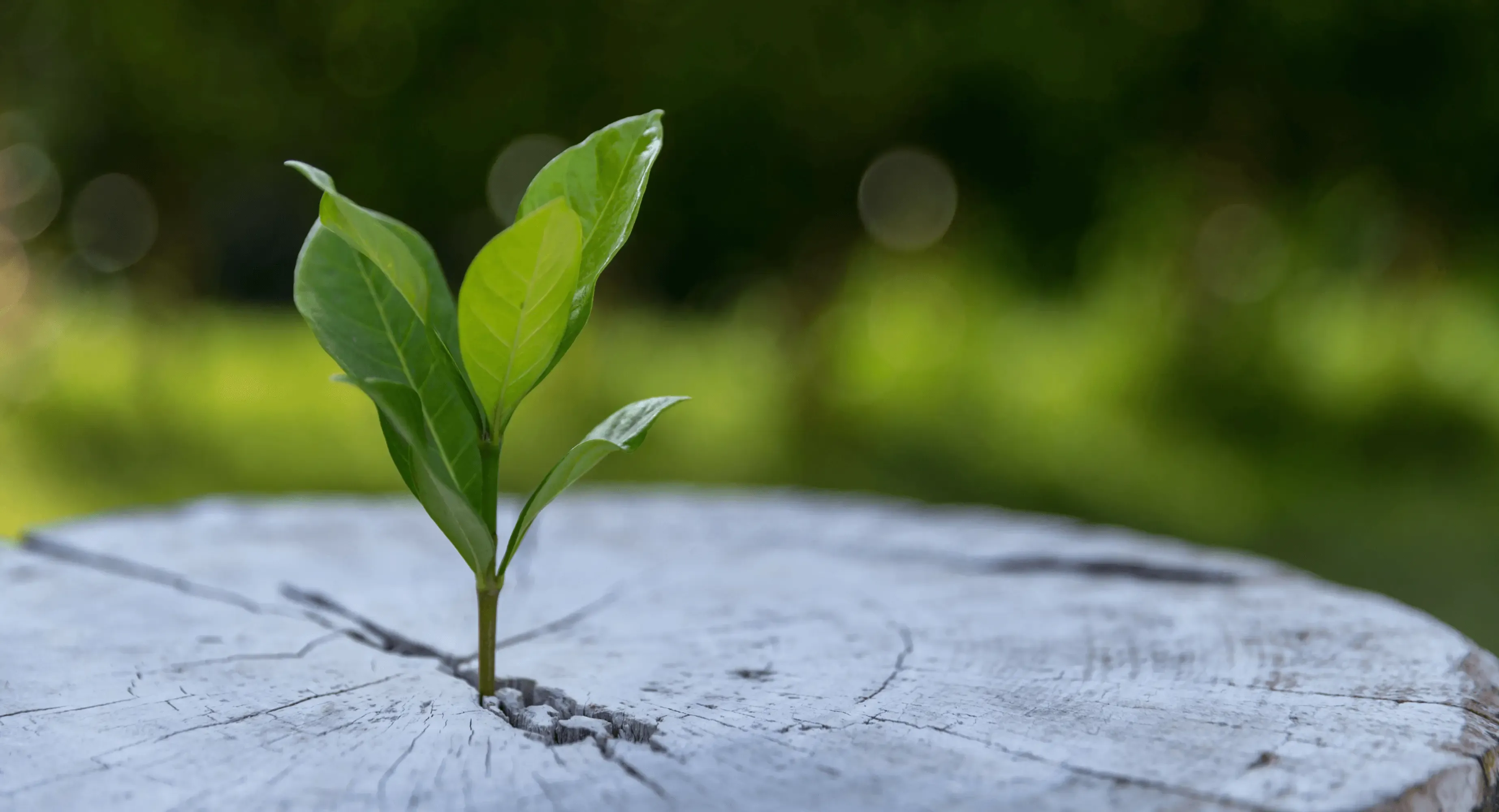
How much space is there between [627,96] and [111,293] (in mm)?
3055

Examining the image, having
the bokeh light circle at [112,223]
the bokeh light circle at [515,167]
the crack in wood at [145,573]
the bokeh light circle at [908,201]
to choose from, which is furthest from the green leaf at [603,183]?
the bokeh light circle at [112,223]

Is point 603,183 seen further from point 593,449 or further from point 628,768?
point 628,768

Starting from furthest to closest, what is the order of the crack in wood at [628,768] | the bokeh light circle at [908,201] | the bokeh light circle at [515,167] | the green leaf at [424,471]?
the bokeh light circle at [515,167]
the bokeh light circle at [908,201]
the green leaf at [424,471]
the crack in wood at [628,768]

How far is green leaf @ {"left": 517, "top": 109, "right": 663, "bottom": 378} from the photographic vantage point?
859mm

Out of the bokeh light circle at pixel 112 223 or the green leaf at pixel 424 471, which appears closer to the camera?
the green leaf at pixel 424 471

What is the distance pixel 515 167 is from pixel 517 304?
476 cm

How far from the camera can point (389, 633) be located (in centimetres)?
115

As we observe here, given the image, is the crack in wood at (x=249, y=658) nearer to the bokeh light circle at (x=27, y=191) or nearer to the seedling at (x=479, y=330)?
the seedling at (x=479, y=330)

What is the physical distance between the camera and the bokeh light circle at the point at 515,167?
202 inches

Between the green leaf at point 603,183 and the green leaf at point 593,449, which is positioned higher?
the green leaf at point 603,183

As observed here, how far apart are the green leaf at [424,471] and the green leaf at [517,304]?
6 centimetres

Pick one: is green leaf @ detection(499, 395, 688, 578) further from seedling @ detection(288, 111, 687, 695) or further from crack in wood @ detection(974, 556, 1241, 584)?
crack in wood @ detection(974, 556, 1241, 584)

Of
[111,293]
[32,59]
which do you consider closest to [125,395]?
[111,293]

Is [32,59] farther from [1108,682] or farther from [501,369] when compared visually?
[1108,682]
